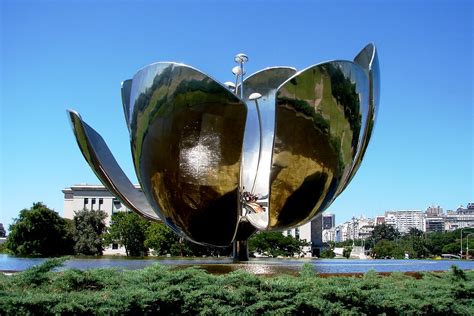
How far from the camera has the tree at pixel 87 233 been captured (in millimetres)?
40175

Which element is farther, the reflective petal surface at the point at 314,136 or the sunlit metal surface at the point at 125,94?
the sunlit metal surface at the point at 125,94

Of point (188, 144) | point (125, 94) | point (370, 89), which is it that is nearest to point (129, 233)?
point (125, 94)

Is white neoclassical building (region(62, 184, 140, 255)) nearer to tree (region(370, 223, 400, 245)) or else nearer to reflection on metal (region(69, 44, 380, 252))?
reflection on metal (region(69, 44, 380, 252))

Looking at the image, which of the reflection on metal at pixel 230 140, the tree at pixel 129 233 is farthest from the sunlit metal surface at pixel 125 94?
the tree at pixel 129 233

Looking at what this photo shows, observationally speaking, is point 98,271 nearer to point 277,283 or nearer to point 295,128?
point 277,283

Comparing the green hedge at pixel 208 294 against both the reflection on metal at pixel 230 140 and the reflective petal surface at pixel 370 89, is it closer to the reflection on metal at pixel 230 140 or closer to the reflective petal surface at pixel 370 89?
the reflection on metal at pixel 230 140

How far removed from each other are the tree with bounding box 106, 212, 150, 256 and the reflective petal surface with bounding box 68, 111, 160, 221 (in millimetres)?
30133

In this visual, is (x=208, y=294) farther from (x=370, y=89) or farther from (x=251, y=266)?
(x=370, y=89)

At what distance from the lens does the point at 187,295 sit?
5.86m

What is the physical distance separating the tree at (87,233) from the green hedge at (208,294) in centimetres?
3456

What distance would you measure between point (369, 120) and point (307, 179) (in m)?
1.79

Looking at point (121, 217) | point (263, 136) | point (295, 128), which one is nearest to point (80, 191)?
point (121, 217)

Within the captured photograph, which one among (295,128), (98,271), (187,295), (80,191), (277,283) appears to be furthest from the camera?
(80,191)

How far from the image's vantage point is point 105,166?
11008 mm
